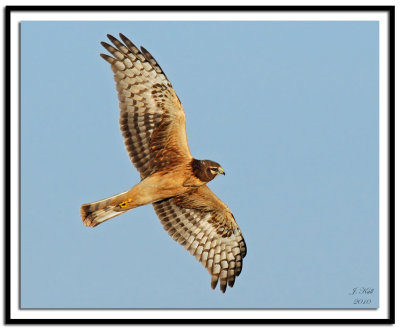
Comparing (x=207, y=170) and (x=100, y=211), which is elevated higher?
(x=207, y=170)

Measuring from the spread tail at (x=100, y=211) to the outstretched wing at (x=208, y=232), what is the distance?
821 millimetres

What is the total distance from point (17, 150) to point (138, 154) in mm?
1596

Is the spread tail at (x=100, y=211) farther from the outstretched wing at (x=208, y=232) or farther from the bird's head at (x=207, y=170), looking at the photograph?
the bird's head at (x=207, y=170)

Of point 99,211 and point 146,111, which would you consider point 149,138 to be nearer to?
point 146,111

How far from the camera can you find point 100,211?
924 cm

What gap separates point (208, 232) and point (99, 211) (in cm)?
159

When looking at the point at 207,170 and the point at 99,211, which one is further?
the point at 99,211

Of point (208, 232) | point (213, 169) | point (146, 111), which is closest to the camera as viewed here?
point (213, 169)

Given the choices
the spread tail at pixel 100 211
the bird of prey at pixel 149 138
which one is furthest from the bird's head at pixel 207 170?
the spread tail at pixel 100 211

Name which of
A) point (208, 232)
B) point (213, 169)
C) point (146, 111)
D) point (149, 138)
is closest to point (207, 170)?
point (213, 169)

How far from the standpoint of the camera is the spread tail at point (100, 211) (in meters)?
9.18
